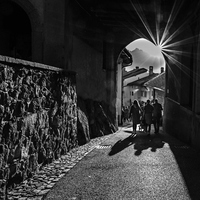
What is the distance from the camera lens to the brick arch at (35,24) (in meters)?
7.39

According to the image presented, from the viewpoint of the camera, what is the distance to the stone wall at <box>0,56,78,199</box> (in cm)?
365

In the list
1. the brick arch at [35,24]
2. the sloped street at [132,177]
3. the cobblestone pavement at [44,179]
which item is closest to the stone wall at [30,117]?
the cobblestone pavement at [44,179]

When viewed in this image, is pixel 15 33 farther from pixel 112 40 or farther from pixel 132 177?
pixel 132 177

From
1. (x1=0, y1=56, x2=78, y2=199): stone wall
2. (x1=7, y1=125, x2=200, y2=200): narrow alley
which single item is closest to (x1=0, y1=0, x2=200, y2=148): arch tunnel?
(x1=0, y1=56, x2=78, y2=199): stone wall

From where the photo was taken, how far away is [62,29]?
7.57 meters

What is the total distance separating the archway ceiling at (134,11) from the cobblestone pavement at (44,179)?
557cm

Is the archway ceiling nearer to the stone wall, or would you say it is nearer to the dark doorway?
the dark doorway

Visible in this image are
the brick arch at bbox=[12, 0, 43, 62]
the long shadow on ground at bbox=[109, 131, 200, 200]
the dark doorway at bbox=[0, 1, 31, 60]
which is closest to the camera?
the long shadow on ground at bbox=[109, 131, 200, 200]

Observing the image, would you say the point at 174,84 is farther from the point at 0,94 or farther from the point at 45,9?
the point at 0,94

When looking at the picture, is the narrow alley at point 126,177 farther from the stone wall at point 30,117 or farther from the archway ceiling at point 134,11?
the archway ceiling at point 134,11

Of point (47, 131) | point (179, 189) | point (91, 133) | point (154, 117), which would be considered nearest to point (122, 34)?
point (154, 117)

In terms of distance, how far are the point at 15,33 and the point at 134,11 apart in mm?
4696

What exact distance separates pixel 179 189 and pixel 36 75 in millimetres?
3272

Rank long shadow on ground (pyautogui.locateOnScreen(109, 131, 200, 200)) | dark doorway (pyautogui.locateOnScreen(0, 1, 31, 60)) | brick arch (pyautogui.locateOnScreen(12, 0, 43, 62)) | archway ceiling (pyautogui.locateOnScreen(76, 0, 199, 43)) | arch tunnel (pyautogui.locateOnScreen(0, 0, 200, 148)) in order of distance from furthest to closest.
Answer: archway ceiling (pyautogui.locateOnScreen(76, 0, 199, 43)) → dark doorway (pyautogui.locateOnScreen(0, 1, 31, 60)) → arch tunnel (pyautogui.locateOnScreen(0, 0, 200, 148)) → brick arch (pyautogui.locateOnScreen(12, 0, 43, 62)) → long shadow on ground (pyautogui.locateOnScreen(109, 131, 200, 200))
